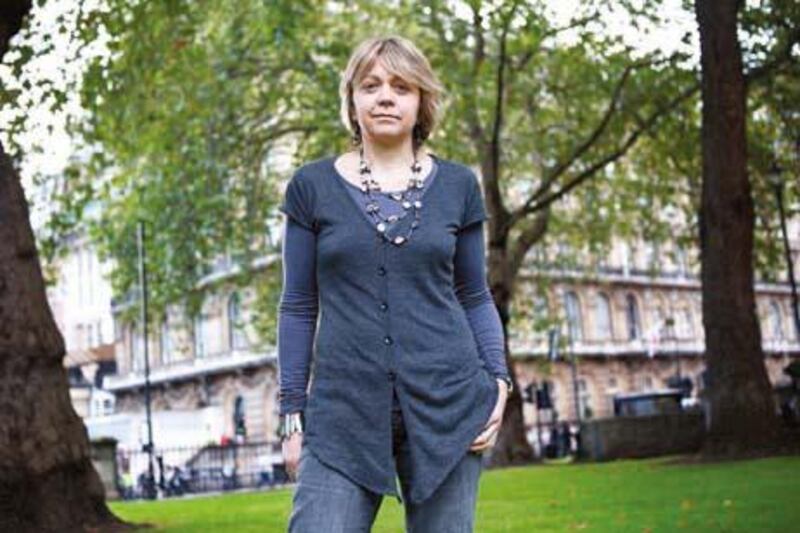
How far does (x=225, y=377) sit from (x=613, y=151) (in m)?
38.8

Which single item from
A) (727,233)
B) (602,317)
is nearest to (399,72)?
(727,233)

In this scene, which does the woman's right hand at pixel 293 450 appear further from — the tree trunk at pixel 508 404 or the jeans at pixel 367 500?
the tree trunk at pixel 508 404

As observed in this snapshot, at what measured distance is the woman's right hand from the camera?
3396mm

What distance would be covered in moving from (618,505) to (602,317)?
61.4 metres

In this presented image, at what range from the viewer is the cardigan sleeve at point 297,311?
3430 millimetres

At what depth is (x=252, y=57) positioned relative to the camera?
1038 inches

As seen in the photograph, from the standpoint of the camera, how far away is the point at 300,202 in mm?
3492

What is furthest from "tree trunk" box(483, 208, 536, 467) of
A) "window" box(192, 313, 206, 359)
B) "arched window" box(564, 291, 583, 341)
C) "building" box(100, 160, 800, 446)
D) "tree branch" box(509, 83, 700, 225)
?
"arched window" box(564, 291, 583, 341)

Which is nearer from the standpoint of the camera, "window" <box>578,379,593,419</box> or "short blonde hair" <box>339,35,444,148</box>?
"short blonde hair" <box>339,35,444,148</box>

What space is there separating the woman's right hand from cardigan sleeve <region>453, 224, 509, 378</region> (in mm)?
624

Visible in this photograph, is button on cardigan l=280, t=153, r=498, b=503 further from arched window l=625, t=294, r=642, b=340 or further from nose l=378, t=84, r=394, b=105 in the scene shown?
arched window l=625, t=294, r=642, b=340

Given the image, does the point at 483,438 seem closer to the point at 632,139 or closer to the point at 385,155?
the point at 385,155

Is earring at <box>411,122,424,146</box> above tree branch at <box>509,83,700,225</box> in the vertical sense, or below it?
below

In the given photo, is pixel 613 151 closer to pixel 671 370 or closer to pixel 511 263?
pixel 511 263
